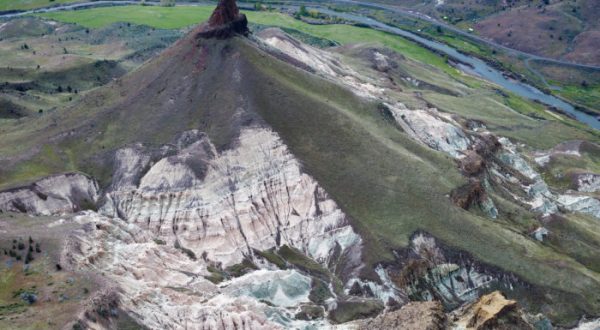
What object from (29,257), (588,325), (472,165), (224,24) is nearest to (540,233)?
(472,165)

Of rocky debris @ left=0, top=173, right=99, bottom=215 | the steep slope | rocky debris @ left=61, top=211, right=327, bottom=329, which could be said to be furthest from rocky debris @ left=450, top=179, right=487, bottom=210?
rocky debris @ left=0, top=173, right=99, bottom=215

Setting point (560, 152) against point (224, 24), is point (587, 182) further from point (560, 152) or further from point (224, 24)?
point (224, 24)

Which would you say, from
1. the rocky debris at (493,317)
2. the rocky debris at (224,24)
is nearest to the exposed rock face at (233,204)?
the rocky debris at (493,317)

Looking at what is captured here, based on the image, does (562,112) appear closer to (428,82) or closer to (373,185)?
(428,82)

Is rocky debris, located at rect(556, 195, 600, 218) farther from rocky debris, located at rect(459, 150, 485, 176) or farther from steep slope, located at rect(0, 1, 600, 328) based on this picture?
rocky debris, located at rect(459, 150, 485, 176)

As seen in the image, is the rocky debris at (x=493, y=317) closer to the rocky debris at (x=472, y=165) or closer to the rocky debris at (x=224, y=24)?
the rocky debris at (x=472, y=165)

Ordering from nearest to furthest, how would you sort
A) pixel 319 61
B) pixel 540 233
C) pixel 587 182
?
pixel 540 233 < pixel 587 182 < pixel 319 61

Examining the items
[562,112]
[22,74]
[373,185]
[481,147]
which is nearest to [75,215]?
[373,185]
